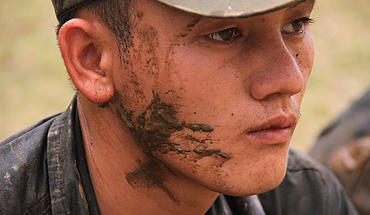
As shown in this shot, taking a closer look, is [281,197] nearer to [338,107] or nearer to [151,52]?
[151,52]

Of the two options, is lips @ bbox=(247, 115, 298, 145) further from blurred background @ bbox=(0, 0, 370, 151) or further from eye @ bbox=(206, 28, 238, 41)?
blurred background @ bbox=(0, 0, 370, 151)

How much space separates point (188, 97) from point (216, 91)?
0.13 meters

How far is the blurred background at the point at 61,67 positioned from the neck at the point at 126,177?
3589mm

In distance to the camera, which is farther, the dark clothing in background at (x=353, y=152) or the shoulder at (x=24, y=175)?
the dark clothing in background at (x=353, y=152)

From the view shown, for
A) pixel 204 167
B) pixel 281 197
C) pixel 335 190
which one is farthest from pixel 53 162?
pixel 335 190

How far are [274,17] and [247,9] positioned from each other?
0.23 metres

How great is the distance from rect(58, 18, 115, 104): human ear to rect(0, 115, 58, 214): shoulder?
53cm

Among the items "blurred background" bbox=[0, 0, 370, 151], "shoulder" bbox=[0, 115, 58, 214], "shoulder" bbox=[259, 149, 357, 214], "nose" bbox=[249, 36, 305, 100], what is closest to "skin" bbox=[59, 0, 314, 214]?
"nose" bbox=[249, 36, 305, 100]

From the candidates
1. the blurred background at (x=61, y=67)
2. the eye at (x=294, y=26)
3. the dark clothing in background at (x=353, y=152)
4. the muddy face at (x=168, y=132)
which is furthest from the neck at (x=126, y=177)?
the blurred background at (x=61, y=67)

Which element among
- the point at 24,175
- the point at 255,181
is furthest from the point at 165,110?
the point at 24,175

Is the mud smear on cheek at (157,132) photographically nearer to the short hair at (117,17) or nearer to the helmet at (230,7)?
the short hair at (117,17)

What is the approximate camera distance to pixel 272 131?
1621 mm

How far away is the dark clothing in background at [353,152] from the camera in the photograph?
3307 millimetres

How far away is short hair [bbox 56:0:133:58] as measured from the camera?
1.63 metres
